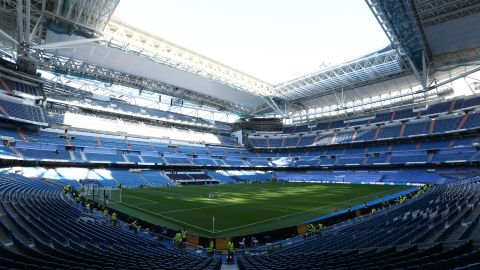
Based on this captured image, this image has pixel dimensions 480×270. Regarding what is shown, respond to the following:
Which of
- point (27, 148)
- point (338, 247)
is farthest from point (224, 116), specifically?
point (338, 247)

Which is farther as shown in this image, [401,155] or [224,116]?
[224,116]

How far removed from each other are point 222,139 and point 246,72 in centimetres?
2864

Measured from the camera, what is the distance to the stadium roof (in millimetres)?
27812

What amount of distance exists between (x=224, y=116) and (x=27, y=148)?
140ft

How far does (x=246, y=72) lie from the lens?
46594mm

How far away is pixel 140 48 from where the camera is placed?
34.6 meters

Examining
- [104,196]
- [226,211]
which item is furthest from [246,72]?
[104,196]

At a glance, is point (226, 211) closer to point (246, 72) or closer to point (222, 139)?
point (246, 72)

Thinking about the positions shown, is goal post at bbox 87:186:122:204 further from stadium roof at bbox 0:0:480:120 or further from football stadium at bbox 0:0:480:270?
stadium roof at bbox 0:0:480:120

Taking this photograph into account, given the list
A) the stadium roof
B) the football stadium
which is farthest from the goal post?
the stadium roof

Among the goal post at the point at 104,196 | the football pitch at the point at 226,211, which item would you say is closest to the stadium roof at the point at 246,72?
the goal post at the point at 104,196

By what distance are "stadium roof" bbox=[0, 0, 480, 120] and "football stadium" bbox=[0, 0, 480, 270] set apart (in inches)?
9.1

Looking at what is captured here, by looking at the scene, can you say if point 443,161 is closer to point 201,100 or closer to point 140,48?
point 201,100

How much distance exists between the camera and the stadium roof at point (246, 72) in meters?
27.8
